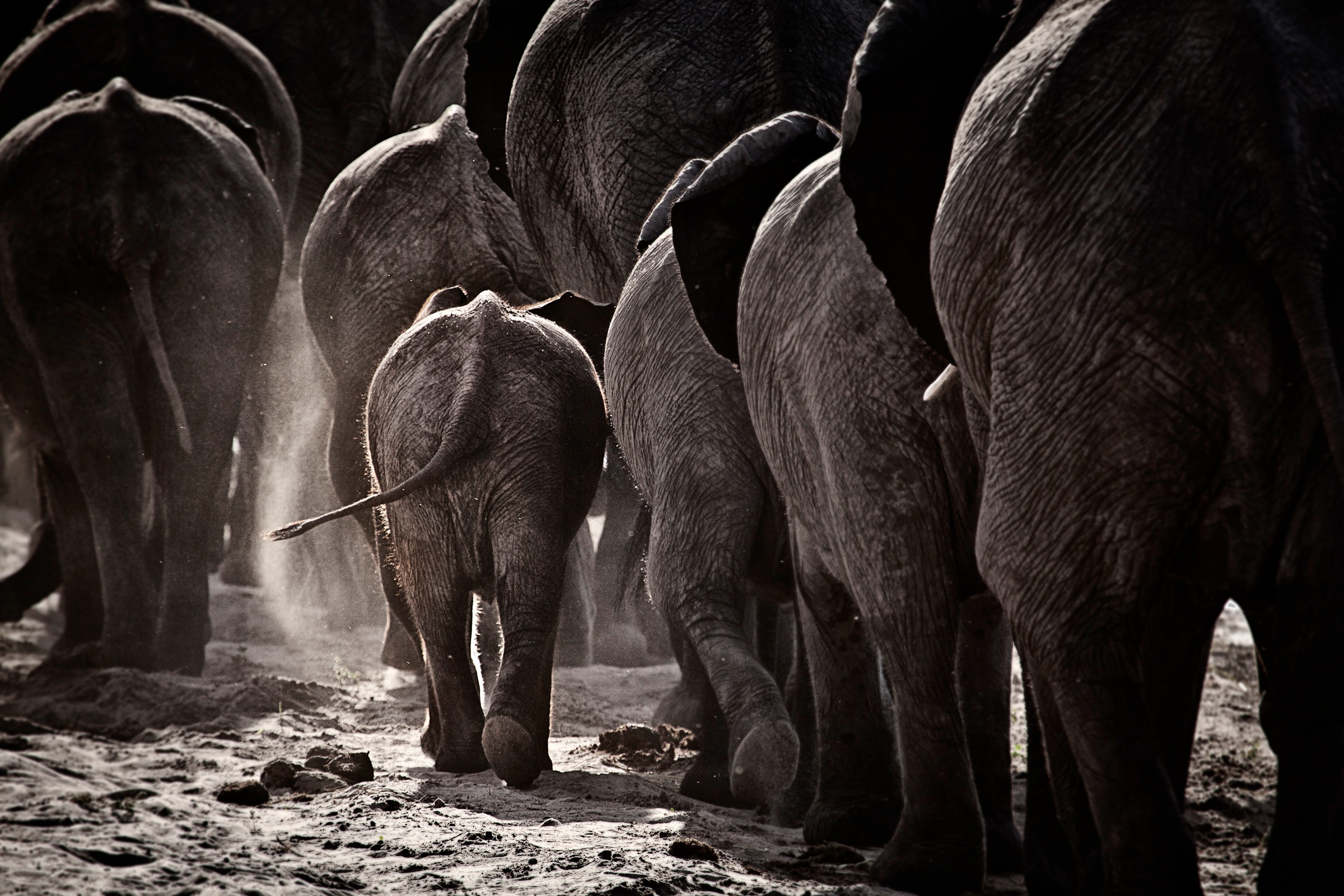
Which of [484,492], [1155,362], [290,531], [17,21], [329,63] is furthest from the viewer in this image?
[17,21]

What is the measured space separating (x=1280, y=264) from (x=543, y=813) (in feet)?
7.48

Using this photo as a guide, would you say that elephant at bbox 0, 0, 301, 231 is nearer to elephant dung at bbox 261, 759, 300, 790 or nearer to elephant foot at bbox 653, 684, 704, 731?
elephant foot at bbox 653, 684, 704, 731

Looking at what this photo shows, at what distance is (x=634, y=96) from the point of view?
4941 millimetres

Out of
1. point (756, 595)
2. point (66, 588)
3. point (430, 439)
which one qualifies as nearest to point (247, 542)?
point (66, 588)

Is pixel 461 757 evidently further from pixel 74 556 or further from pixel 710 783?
pixel 74 556

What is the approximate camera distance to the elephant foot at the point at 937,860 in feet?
9.80

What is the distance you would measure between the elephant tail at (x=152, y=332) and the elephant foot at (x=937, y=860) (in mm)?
3898

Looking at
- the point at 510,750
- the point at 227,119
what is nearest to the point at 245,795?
the point at 510,750

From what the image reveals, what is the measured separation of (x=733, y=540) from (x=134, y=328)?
3521 millimetres

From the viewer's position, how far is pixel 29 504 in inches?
551

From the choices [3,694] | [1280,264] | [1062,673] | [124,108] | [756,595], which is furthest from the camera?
[124,108]

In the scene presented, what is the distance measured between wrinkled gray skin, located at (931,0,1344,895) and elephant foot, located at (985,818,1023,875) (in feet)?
3.52

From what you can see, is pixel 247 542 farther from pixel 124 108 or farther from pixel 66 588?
pixel 124 108

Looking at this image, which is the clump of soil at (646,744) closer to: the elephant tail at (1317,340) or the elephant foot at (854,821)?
the elephant foot at (854,821)
